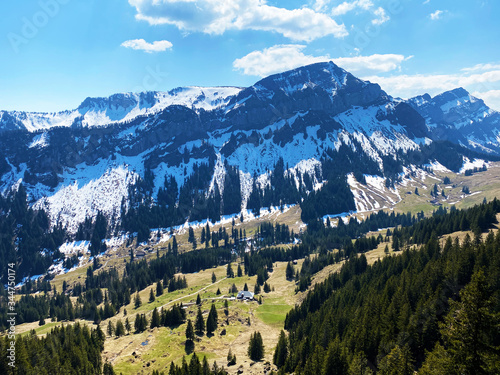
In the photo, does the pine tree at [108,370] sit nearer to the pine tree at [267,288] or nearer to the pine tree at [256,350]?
the pine tree at [256,350]

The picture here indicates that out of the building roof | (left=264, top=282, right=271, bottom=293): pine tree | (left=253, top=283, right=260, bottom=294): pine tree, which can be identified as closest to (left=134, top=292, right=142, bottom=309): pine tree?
the building roof

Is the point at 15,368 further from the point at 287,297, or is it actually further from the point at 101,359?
the point at 287,297

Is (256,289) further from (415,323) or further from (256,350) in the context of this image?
(415,323)

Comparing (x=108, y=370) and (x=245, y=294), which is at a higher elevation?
(x=108, y=370)

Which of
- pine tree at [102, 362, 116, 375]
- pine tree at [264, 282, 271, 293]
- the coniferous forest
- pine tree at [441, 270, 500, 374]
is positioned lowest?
pine tree at [264, 282, 271, 293]

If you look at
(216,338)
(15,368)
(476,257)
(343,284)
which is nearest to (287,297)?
(343,284)

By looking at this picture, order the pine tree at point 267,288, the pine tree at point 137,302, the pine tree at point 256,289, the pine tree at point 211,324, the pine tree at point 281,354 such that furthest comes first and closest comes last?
the pine tree at point 137,302, the pine tree at point 267,288, the pine tree at point 256,289, the pine tree at point 211,324, the pine tree at point 281,354

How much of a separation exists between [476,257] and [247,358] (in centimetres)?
7208

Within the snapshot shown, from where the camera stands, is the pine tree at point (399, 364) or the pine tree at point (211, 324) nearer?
the pine tree at point (399, 364)

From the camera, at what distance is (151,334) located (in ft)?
388

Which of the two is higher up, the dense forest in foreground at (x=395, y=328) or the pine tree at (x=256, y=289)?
the dense forest in foreground at (x=395, y=328)

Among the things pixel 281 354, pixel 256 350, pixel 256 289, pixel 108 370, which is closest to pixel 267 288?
pixel 256 289

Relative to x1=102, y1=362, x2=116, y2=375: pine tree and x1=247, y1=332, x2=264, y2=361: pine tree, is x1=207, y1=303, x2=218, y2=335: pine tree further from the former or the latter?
x1=102, y1=362, x2=116, y2=375: pine tree

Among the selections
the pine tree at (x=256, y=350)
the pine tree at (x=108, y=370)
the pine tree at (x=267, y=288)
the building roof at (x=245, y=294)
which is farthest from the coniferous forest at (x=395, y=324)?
the pine tree at (x=267, y=288)
